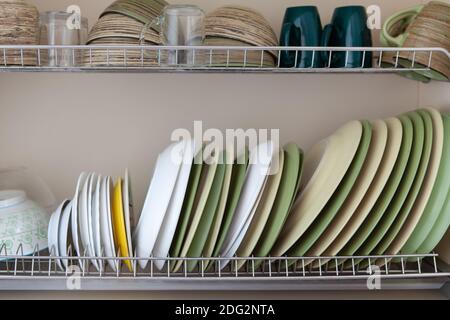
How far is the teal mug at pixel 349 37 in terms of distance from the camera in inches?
36.7

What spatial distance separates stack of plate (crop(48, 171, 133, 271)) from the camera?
90 cm

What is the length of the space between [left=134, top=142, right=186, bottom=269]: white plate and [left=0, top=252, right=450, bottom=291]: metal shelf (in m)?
0.03

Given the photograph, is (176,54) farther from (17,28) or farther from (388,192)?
(388,192)

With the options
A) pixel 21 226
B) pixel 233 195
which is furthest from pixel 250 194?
pixel 21 226

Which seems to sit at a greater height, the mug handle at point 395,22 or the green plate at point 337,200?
the mug handle at point 395,22

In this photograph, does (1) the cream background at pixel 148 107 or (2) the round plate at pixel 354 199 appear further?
(1) the cream background at pixel 148 107

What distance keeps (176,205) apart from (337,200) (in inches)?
10.1

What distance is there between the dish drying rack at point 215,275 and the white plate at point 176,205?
0.03 meters

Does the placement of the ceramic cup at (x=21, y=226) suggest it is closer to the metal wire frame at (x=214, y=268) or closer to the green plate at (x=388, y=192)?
the metal wire frame at (x=214, y=268)

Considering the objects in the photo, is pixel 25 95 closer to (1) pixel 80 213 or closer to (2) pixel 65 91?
(2) pixel 65 91

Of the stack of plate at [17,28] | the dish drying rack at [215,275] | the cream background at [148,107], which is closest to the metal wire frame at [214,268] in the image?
the dish drying rack at [215,275]

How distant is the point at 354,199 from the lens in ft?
2.92

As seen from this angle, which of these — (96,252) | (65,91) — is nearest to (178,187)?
(96,252)
